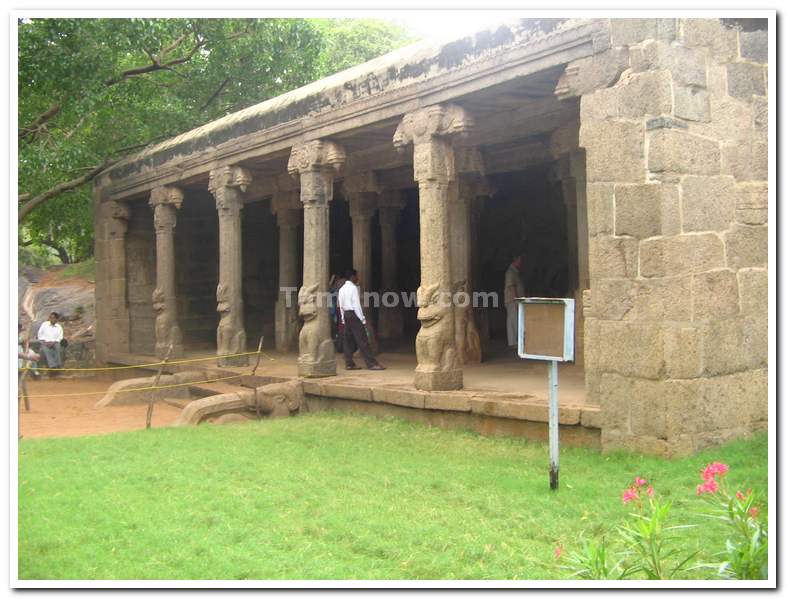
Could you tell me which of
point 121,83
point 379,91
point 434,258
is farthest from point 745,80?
point 121,83

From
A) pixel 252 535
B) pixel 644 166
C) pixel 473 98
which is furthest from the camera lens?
pixel 473 98

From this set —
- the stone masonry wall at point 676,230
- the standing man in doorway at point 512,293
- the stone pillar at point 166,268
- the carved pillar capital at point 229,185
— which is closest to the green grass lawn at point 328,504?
the stone masonry wall at point 676,230

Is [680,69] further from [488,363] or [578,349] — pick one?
[488,363]

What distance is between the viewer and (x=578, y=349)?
34.4 feet

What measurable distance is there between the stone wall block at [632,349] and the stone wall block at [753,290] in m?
0.89

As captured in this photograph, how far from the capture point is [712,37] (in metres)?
6.72

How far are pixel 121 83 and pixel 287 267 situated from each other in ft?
16.0

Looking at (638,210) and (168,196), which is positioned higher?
(168,196)

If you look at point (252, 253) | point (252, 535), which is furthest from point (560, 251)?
point (252, 535)

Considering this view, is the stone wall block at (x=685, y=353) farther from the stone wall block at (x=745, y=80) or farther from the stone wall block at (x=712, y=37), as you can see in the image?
the stone wall block at (x=712, y=37)

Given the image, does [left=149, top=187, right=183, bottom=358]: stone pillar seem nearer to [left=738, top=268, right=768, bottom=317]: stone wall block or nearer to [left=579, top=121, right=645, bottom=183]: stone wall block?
[left=579, top=121, right=645, bottom=183]: stone wall block

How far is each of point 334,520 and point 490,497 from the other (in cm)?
118

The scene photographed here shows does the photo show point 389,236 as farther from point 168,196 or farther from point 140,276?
point 140,276

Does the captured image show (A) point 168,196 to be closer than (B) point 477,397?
No
